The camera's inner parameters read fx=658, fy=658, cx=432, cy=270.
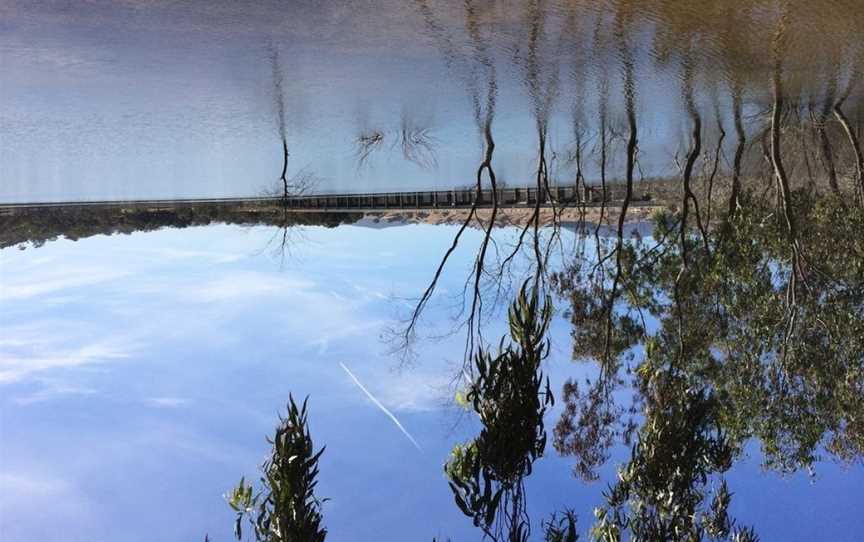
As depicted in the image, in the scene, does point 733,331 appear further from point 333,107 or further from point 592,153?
point 333,107

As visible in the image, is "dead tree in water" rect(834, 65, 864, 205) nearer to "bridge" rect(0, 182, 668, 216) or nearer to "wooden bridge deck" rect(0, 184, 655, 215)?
"bridge" rect(0, 182, 668, 216)

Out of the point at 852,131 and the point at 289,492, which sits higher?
the point at 852,131

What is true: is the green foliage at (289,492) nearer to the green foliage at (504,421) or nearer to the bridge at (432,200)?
the green foliage at (504,421)

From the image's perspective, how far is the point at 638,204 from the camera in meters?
16.5

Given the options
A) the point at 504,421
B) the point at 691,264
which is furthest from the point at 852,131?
the point at 504,421

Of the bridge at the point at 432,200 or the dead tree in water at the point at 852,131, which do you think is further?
the bridge at the point at 432,200

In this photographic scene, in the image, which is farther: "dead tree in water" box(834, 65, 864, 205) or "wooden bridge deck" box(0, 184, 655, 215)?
"wooden bridge deck" box(0, 184, 655, 215)

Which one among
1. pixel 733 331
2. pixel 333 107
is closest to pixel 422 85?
pixel 333 107

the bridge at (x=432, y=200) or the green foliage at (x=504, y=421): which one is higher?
the bridge at (x=432, y=200)

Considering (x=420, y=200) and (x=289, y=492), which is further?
(x=420, y=200)

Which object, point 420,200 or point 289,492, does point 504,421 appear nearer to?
point 289,492

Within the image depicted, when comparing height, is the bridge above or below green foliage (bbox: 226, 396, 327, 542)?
above

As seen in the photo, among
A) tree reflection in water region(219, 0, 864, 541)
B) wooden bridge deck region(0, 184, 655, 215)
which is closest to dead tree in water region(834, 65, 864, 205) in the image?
tree reflection in water region(219, 0, 864, 541)

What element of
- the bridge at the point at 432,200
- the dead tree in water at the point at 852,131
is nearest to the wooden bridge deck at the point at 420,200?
the bridge at the point at 432,200
